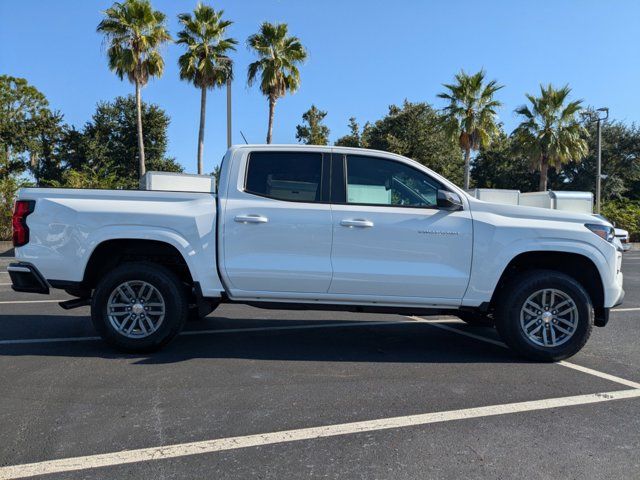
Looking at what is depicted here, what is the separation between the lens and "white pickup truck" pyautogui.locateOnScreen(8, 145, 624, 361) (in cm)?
489

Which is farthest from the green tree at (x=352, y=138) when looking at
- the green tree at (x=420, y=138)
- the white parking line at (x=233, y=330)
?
the white parking line at (x=233, y=330)

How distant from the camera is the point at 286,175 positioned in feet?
16.9

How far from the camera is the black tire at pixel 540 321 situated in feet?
16.1

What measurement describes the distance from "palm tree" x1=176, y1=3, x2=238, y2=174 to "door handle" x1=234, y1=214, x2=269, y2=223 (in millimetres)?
22307

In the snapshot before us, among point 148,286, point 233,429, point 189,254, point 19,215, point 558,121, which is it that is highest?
point 558,121

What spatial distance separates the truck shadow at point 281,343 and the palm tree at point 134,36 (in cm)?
2128

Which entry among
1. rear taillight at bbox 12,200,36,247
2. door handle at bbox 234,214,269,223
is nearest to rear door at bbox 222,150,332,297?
door handle at bbox 234,214,269,223

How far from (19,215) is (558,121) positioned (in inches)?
1172

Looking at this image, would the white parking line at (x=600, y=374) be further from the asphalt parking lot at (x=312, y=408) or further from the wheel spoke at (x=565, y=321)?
the wheel spoke at (x=565, y=321)

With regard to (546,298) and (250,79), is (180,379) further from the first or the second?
(250,79)

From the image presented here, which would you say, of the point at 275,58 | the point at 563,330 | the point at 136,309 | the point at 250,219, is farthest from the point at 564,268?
the point at 275,58

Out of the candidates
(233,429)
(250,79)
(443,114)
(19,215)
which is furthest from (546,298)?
(443,114)

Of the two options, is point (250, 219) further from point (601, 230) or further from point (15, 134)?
point (15, 134)

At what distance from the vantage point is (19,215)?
4910 millimetres
